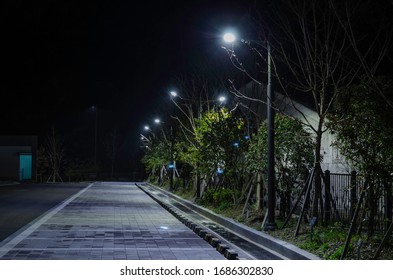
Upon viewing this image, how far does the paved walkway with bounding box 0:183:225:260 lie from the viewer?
1107cm

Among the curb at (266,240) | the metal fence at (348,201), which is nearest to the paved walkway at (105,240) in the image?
the curb at (266,240)

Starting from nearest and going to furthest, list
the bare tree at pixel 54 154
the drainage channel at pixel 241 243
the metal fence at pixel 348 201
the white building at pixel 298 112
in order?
1. the drainage channel at pixel 241 243
2. the metal fence at pixel 348 201
3. the white building at pixel 298 112
4. the bare tree at pixel 54 154

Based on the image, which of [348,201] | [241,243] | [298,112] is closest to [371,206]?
[348,201]

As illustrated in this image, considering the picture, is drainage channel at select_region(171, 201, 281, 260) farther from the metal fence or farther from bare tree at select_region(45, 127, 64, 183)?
bare tree at select_region(45, 127, 64, 183)

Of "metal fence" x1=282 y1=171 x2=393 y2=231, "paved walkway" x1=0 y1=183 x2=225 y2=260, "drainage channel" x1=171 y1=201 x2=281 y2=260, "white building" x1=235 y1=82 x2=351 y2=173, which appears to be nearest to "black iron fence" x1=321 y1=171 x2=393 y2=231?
"metal fence" x1=282 y1=171 x2=393 y2=231

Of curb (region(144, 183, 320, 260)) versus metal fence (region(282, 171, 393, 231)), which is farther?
metal fence (region(282, 171, 393, 231))

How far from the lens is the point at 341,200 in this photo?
14.9 m

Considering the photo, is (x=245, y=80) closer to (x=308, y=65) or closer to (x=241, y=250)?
(x=308, y=65)

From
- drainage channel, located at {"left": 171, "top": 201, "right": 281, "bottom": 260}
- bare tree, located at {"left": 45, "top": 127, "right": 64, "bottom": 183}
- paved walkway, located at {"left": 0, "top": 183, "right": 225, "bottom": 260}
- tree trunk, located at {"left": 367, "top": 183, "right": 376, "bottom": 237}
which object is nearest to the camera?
tree trunk, located at {"left": 367, "top": 183, "right": 376, "bottom": 237}

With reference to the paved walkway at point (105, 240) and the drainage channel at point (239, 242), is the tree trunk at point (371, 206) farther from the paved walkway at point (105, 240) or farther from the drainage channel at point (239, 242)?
the paved walkway at point (105, 240)

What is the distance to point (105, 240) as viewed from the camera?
520 inches

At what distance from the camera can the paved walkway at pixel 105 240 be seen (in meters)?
11.1

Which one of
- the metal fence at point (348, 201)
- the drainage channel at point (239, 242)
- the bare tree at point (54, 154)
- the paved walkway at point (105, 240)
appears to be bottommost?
the drainage channel at point (239, 242)
